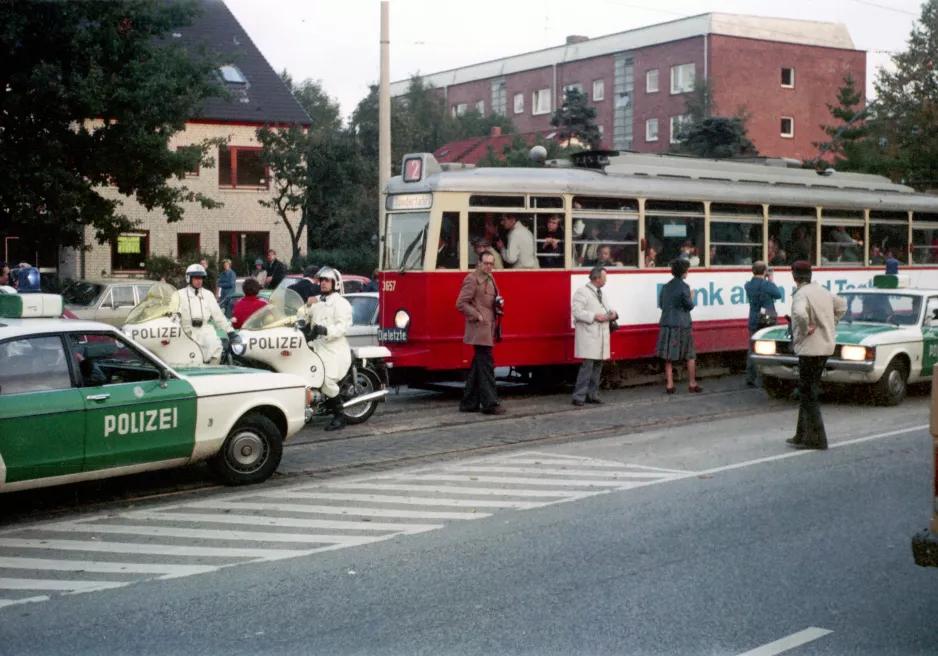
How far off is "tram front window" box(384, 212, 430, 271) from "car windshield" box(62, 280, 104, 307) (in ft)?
37.9

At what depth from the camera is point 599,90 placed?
64.9 metres

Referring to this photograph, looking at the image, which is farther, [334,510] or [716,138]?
[716,138]

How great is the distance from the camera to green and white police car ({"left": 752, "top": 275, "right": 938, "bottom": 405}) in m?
14.3

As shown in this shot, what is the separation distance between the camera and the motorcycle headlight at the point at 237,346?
39.1 feet

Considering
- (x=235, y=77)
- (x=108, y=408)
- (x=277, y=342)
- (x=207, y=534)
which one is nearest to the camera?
(x=207, y=534)

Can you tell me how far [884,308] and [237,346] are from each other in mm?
8360

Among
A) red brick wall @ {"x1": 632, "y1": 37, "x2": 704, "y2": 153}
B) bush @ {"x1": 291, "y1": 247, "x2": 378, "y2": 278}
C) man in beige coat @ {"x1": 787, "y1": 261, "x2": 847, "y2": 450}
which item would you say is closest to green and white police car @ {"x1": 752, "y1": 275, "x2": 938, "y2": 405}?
man in beige coat @ {"x1": 787, "y1": 261, "x2": 847, "y2": 450}

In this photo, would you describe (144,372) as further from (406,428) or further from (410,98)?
(410,98)

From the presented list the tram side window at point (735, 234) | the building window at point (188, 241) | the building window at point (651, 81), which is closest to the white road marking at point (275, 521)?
the tram side window at point (735, 234)

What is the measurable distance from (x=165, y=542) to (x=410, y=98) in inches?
2751

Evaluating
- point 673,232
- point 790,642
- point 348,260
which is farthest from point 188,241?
point 790,642

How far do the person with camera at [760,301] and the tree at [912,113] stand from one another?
22.5 meters

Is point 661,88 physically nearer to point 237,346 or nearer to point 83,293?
point 83,293

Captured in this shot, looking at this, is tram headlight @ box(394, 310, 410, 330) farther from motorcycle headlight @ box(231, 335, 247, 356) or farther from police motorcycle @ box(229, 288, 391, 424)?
motorcycle headlight @ box(231, 335, 247, 356)
